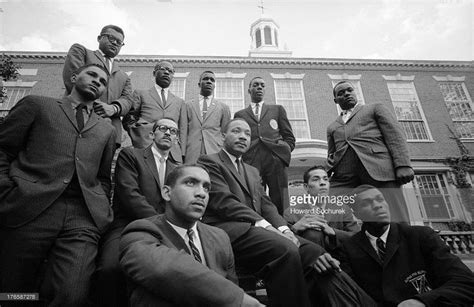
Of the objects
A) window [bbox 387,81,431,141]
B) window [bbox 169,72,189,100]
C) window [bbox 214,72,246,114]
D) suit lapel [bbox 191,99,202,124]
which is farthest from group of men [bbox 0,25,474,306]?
window [bbox 387,81,431,141]

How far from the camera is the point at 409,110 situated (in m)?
13.3

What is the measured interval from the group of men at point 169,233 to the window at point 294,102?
1004cm

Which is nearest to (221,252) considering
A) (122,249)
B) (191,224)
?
(191,224)

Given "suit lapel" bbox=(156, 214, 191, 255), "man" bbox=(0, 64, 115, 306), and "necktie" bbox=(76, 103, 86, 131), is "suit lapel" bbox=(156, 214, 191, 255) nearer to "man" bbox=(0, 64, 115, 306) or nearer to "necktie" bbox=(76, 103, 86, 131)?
"man" bbox=(0, 64, 115, 306)

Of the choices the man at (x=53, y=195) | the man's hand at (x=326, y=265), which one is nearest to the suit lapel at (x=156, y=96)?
the man at (x=53, y=195)

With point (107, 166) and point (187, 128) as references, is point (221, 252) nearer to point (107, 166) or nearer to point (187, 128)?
point (107, 166)

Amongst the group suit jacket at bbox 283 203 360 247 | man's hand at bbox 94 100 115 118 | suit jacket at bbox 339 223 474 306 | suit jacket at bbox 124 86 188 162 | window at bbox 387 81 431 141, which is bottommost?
suit jacket at bbox 339 223 474 306

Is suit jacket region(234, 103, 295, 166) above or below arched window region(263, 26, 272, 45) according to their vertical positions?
below

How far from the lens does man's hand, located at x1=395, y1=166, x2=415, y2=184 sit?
2.81 metres

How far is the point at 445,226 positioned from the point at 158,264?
11445 mm

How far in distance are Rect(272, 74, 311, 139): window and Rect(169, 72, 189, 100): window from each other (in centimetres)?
466

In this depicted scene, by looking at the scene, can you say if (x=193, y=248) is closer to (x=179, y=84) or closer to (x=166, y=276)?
(x=166, y=276)

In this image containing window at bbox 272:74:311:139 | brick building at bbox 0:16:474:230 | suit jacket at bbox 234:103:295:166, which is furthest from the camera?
window at bbox 272:74:311:139

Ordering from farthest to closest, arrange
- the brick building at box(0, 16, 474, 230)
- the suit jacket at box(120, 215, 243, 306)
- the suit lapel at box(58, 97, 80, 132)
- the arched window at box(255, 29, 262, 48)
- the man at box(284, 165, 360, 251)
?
the arched window at box(255, 29, 262, 48) < the brick building at box(0, 16, 474, 230) < the man at box(284, 165, 360, 251) < the suit lapel at box(58, 97, 80, 132) < the suit jacket at box(120, 215, 243, 306)
